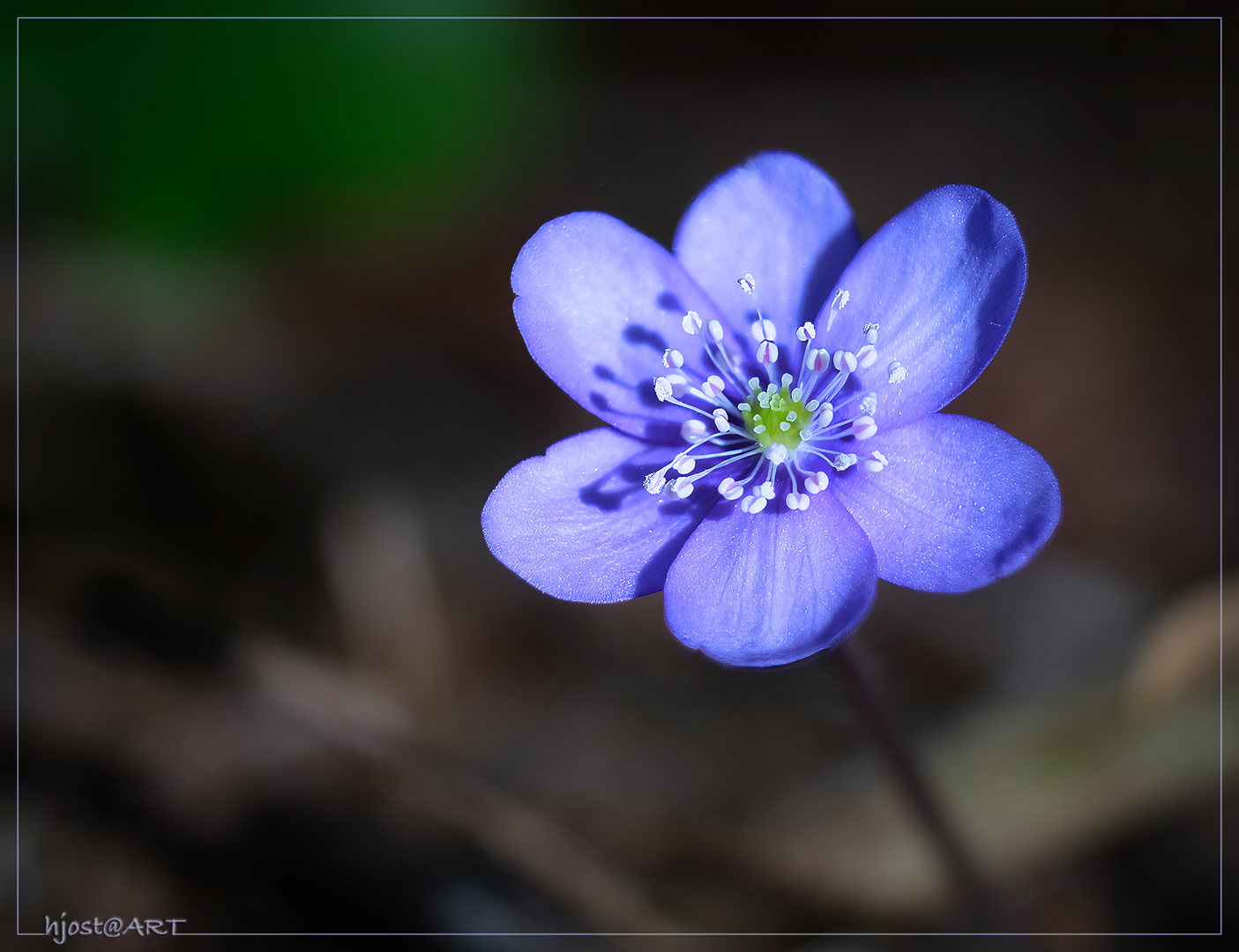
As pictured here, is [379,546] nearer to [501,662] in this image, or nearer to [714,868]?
[501,662]

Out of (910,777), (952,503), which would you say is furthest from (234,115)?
(910,777)

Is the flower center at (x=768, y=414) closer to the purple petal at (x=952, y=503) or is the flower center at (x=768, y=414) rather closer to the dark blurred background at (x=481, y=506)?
the purple petal at (x=952, y=503)

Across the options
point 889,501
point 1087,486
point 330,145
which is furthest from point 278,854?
point 1087,486

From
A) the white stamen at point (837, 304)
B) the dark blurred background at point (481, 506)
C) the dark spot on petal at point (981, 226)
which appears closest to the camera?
the dark spot on petal at point (981, 226)

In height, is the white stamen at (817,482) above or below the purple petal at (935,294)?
below

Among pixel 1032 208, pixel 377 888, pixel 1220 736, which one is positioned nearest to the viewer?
pixel 1220 736

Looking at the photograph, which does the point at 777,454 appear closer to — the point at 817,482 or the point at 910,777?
the point at 817,482

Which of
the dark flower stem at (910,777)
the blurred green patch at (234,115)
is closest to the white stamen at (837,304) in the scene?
the dark flower stem at (910,777)

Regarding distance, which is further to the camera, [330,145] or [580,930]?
[330,145]
